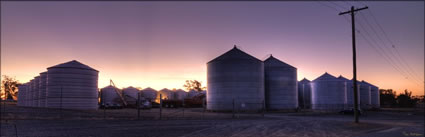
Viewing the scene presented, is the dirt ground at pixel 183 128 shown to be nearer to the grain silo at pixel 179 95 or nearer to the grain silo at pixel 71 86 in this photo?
the grain silo at pixel 71 86

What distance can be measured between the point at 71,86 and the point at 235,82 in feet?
77.2

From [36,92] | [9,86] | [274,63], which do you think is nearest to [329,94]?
[274,63]

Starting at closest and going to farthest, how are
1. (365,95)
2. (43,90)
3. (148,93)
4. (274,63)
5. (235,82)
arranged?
(43,90), (235,82), (274,63), (365,95), (148,93)

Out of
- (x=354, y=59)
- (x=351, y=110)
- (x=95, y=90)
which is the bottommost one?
(x=351, y=110)

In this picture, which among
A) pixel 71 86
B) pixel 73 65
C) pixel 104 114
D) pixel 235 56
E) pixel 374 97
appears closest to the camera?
pixel 104 114

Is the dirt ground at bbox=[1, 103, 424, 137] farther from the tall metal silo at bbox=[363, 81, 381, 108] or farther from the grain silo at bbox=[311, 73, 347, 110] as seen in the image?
the tall metal silo at bbox=[363, 81, 381, 108]

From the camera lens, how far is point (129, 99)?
75000mm

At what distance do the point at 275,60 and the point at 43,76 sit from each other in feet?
132

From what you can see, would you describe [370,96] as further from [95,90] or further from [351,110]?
[95,90]

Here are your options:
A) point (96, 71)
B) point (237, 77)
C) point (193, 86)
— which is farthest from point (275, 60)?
point (193, 86)

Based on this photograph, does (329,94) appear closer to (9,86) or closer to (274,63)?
(274,63)

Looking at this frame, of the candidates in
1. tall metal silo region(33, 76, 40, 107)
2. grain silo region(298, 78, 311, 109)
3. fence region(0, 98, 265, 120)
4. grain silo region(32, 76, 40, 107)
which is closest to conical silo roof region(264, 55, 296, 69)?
fence region(0, 98, 265, 120)

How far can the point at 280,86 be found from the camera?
60156 millimetres

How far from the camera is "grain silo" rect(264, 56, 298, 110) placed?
2341 inches
